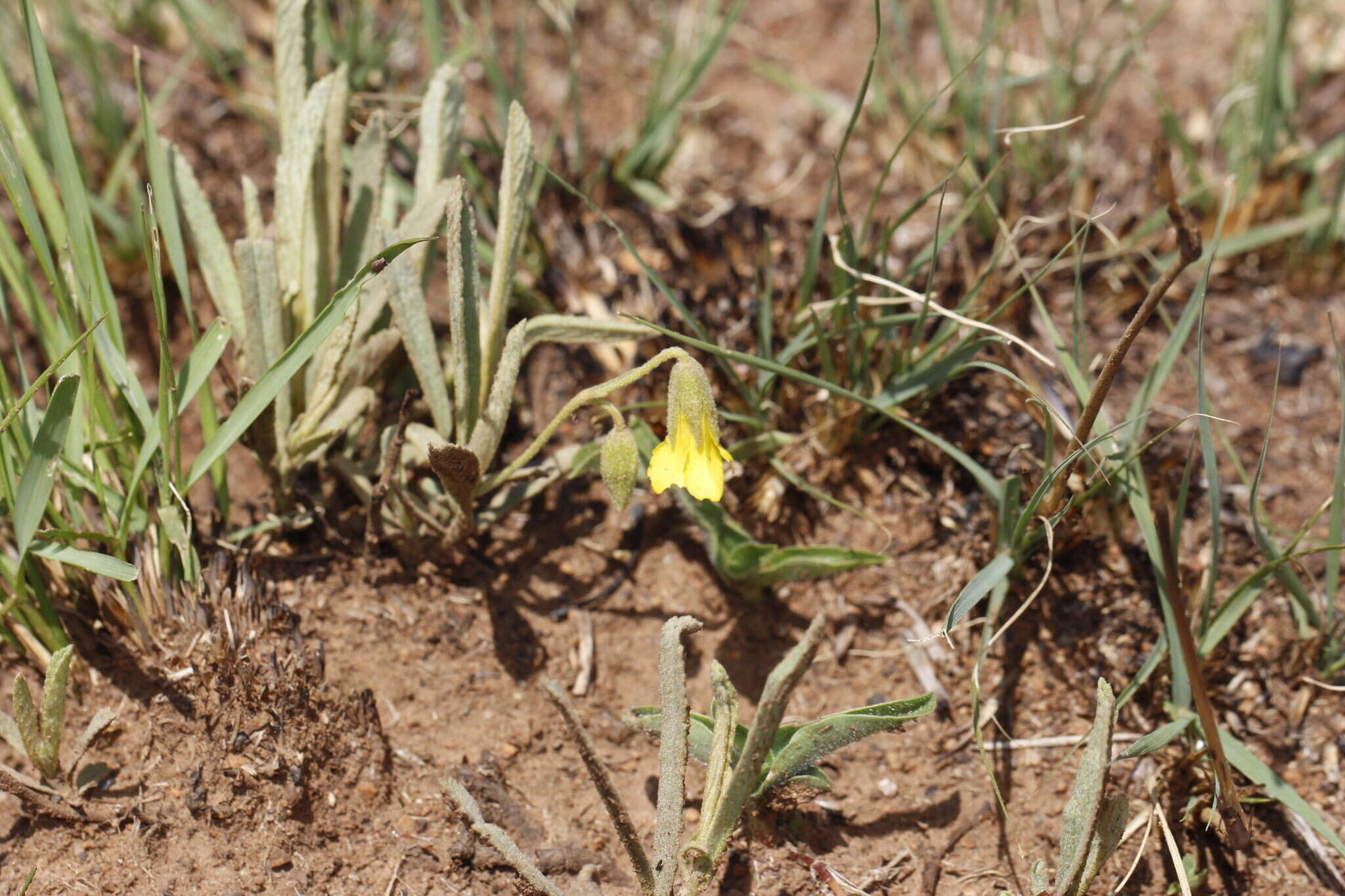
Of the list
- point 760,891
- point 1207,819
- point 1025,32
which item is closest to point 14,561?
point 760,891

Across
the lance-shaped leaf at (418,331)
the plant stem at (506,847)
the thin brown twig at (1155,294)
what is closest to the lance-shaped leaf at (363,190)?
the lance-shaped leaf at (418,331)

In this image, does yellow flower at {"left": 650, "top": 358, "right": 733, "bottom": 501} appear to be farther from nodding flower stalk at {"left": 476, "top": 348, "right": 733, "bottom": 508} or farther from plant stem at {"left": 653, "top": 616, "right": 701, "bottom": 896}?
plant stem at {"left": 653, "top": 616, "right": 701, "bottom": 896}

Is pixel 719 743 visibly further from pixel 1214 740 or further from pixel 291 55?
pixel 291 55

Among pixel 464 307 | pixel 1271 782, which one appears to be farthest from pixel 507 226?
pixel 1271 782

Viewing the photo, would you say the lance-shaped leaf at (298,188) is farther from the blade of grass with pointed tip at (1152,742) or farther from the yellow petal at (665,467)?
the blade of grass with pointed tip at (1152,742)

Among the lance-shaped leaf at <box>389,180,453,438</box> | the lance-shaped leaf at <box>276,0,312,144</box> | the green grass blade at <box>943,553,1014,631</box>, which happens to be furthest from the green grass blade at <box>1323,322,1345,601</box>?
the lance-shaped leaf at <box>276,0,312,144</box>

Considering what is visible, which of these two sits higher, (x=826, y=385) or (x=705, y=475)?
(x=826, y=385)
